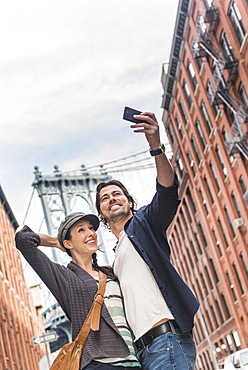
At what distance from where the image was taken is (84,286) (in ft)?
12.4

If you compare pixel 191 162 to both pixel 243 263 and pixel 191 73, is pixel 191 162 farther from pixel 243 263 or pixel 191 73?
pixel 243 263

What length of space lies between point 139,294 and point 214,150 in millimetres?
39455

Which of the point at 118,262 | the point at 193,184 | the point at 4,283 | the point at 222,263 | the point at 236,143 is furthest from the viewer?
the point at 193,184

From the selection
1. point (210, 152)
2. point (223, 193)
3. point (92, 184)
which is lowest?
point (223, 193)

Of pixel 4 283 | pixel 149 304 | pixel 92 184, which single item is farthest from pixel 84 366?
pixel 92 184

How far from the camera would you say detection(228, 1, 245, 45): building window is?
3237cm

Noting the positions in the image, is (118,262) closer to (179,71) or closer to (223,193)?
(223,193)

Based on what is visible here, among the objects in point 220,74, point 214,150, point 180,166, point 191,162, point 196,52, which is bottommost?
point 214,150

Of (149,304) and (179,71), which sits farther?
(179,71)

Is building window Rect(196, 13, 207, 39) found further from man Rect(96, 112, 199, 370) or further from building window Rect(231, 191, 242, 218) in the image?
man Rect(96, 112, 199, 370)

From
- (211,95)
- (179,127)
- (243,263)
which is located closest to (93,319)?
(211,95)

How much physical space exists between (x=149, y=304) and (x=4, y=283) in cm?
3825

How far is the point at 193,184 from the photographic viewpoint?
50.5m

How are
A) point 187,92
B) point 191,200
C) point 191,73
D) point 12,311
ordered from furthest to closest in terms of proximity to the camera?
point 191,200, point 187,92, point 191,73, point 12,311
